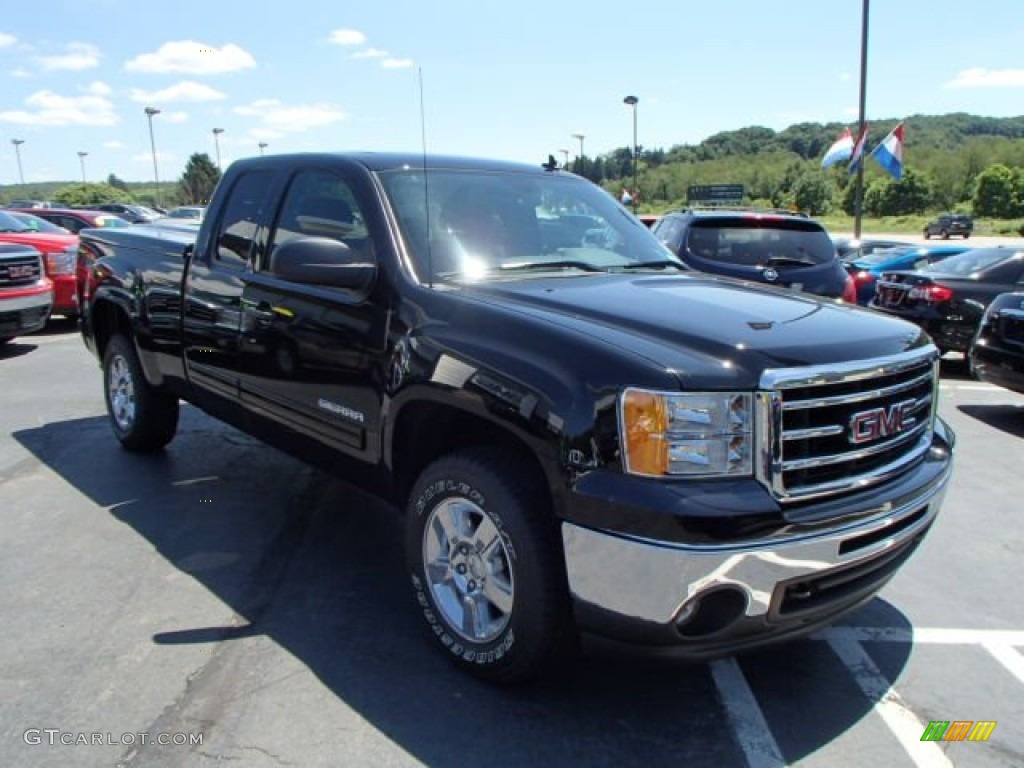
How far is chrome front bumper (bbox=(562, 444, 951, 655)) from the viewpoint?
95.9 inches

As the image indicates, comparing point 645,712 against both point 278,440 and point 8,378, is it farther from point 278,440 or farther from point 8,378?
point 8,378

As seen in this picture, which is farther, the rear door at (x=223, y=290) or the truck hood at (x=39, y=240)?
the truck hood at (x=39, y=240)

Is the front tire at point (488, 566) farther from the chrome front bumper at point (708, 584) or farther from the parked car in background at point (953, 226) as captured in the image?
the parked car in background at point (953, 226)

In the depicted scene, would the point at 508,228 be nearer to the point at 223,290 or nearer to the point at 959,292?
the point at 223,290

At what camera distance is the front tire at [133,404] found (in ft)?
18.6

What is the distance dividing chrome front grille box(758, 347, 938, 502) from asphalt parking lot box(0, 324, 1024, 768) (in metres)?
0.80

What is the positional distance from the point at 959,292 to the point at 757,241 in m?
3.09

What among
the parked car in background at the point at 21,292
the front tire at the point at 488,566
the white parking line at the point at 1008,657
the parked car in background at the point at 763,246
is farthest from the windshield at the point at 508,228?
the parked car in background at the point at 21,292

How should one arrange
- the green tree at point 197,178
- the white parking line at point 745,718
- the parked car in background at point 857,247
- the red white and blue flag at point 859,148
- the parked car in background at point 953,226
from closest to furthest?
1. the white parking line at point 745,718
2. the parked car in background at point 857,247
3. the red white and blue flag at point 859,148
4. the parked car in background at point 953,226
5. the green tree at point 197,178

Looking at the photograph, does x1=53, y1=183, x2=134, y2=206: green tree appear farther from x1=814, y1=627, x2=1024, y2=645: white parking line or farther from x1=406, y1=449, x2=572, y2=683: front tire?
x1=814, y1=627, x2=1024, y2=645: white parking line

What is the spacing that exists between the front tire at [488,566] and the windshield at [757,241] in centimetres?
560

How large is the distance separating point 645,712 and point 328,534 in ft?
7.30

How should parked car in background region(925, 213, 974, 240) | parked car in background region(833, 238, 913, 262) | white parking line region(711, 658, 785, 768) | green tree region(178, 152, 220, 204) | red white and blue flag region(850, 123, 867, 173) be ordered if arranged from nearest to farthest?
white parking line region(711, 658, 785, 768) → parked car in background region(833, 238, 913, 262) → red white and blue flag region(850, 123, 867, 173) → parked car in background region(925, 213, 974, 240) → green tree region(178, 152, 220, 204)

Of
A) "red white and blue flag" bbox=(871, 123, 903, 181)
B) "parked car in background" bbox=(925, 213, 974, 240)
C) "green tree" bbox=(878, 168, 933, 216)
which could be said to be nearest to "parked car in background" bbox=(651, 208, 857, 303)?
"red white and blue flag" bbox=(871, 123, 903, 181)
